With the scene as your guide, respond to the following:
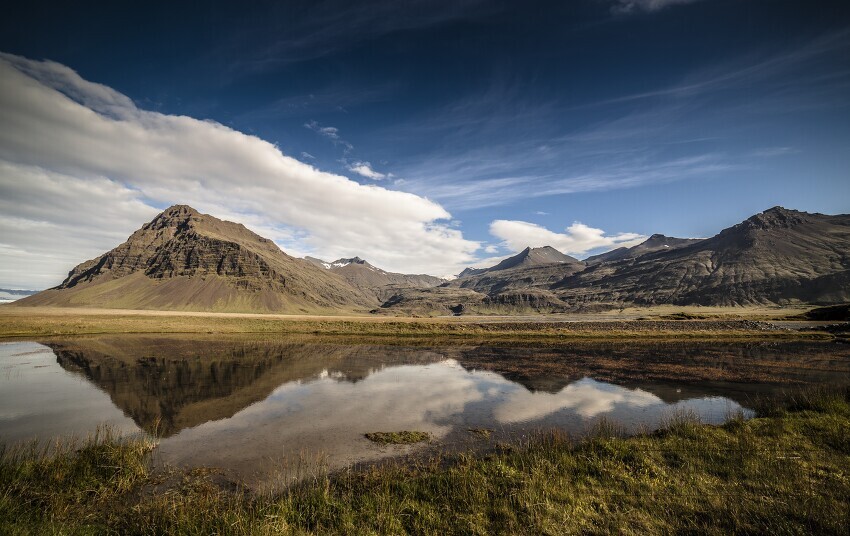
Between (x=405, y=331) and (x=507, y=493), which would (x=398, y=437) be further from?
(x=405, y=331)

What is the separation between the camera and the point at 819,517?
972cm

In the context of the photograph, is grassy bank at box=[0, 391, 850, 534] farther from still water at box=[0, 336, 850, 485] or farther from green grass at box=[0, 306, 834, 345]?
green grass at box=[0, 306, 834, 345]

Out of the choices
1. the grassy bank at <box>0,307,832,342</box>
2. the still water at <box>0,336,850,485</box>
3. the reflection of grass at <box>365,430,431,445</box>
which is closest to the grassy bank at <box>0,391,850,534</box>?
the still water at <box>0,336,850,485</box>

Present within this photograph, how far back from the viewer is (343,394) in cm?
3288

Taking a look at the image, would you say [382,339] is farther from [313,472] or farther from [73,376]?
[313,472]

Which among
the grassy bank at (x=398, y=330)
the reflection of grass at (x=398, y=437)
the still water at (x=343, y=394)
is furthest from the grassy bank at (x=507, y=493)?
the grassy bank at (x=398, y=330)

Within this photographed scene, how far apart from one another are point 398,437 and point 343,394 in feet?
42.9

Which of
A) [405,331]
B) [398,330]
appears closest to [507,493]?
[405,331]

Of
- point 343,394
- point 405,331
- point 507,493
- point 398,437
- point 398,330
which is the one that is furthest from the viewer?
point 398,330

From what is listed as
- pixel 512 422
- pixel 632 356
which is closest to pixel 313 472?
pixel 512 422

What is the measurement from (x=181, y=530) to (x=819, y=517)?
1762 centimetres

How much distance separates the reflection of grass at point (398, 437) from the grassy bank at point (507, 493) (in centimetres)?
395

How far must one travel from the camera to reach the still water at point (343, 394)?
2088 centimetres

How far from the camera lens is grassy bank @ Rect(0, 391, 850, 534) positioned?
10320mm
